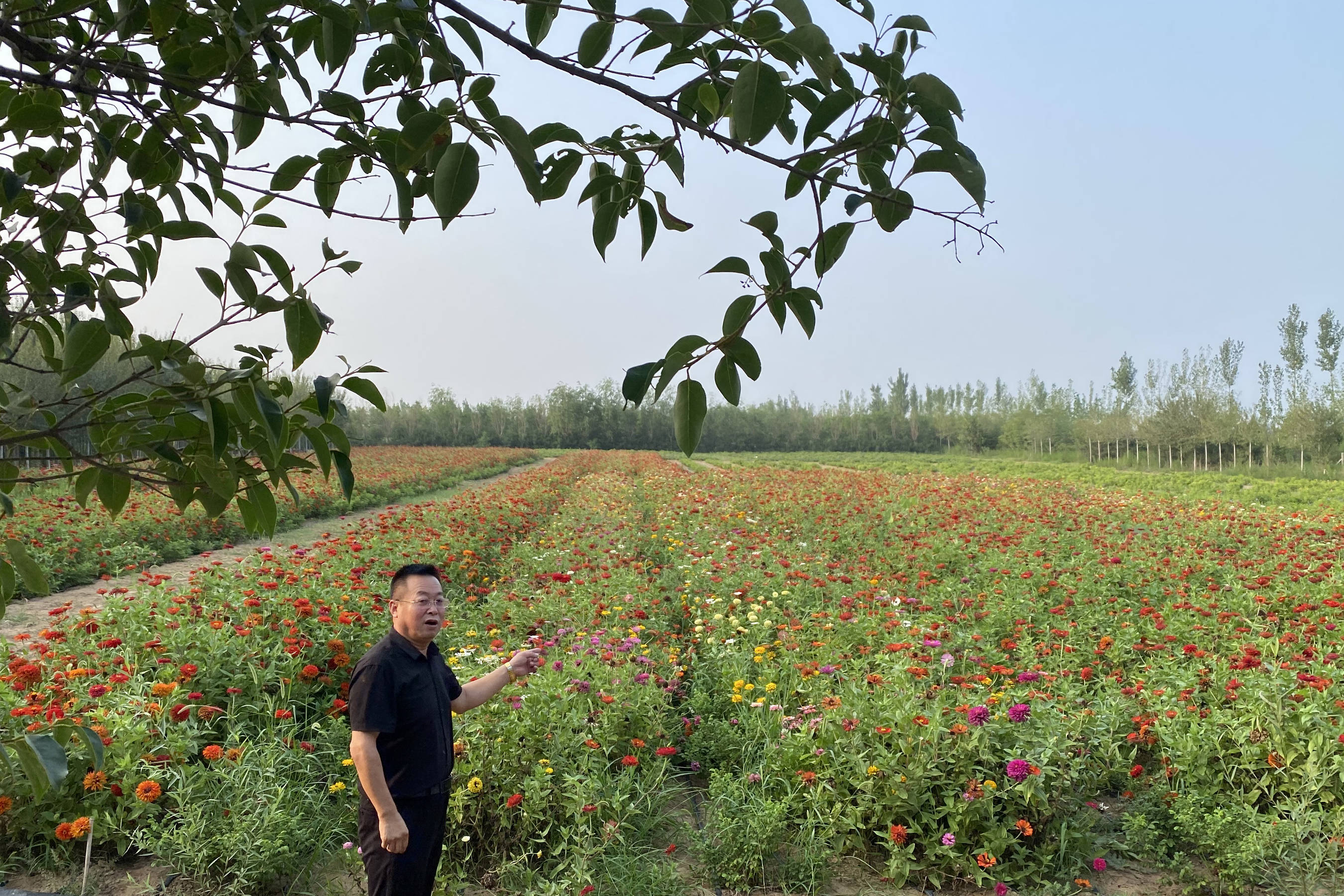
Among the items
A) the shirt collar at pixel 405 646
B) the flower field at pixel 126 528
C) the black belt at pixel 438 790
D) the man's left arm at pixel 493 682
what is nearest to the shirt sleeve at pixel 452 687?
the man's left arm at pixel 493 682

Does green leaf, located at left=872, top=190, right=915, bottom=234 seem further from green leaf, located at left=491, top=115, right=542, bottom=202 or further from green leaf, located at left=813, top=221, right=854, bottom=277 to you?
green leaf, located at left=491, top=115, right=542, bottom=202

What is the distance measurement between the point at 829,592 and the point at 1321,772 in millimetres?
3307

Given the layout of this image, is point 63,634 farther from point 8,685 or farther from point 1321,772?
point 1321,772

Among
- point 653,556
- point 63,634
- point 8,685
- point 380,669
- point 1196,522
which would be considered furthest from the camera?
point 1196,522

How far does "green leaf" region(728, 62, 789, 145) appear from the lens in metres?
0.66

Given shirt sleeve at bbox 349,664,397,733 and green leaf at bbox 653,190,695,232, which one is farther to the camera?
shirt sleeve at bbox 349,664,397,733

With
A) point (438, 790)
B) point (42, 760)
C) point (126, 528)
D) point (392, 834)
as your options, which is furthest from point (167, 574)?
point (42, 760)

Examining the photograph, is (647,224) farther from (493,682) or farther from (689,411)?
(493,682)

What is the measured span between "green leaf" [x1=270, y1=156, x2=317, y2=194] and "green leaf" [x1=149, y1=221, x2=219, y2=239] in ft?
0.58

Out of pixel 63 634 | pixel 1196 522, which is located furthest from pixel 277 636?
pixel 1196 522

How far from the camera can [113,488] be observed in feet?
3.44

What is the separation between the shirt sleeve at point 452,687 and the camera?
2.51 m

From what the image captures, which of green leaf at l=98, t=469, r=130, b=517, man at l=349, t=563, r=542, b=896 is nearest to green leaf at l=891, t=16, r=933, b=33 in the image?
green leaf at l=98, t=469, r=130, b=517

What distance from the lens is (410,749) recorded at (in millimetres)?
2244
